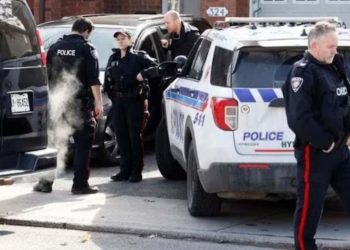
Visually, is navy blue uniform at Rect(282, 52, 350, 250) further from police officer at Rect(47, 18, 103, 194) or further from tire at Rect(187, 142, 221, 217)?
police officer at Rect(47, 18, 103, 194)

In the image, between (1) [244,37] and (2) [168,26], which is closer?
(1) [244,37]

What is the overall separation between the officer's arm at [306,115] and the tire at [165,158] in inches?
171

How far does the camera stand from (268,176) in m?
7.47

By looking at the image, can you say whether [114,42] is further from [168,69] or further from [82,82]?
[82,82]

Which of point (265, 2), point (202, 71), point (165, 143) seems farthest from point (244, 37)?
point (265, 2)

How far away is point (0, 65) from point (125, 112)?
8.77 feet

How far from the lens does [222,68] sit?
788 centimetres

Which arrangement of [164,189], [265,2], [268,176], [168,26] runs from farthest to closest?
[265,2]
[168,26]
[164,189]
[268,176]

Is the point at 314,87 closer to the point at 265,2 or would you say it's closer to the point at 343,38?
the point at 343,38

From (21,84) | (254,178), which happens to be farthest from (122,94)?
(254,178)

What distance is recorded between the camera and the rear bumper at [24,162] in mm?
7766

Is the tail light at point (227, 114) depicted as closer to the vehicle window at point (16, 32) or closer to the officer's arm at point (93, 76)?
the vehicle window at point (16, 32)

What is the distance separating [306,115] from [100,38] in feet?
20.5

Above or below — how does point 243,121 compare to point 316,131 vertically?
below
